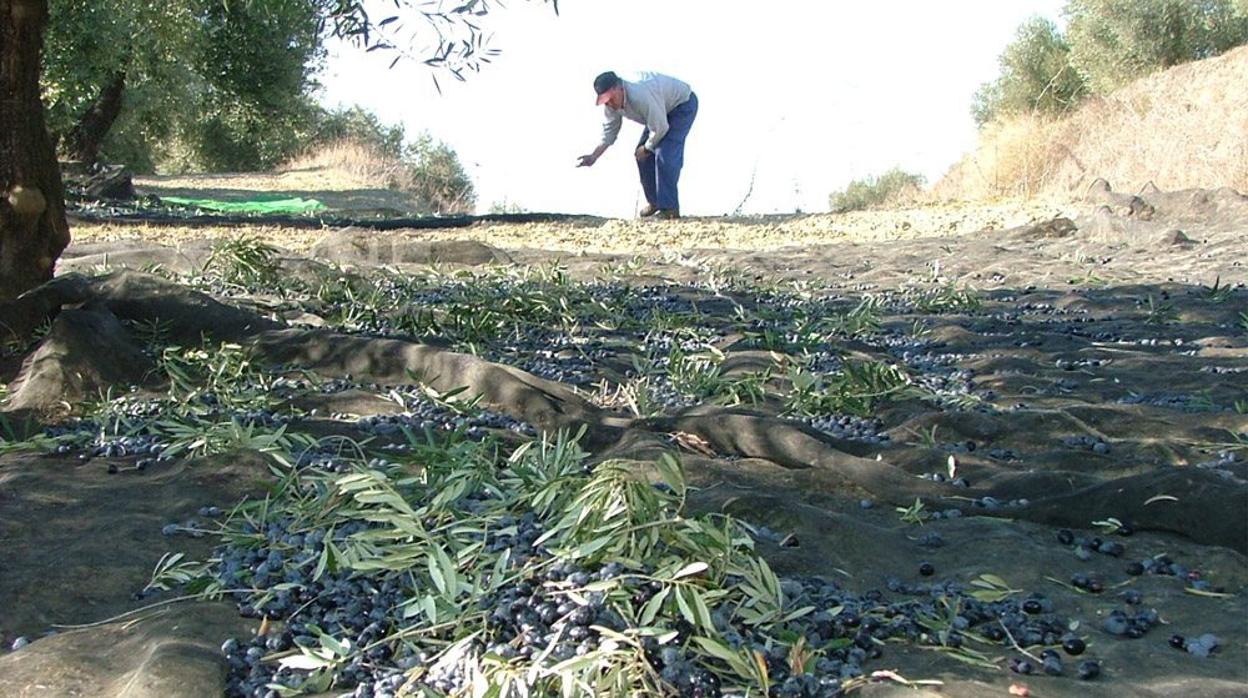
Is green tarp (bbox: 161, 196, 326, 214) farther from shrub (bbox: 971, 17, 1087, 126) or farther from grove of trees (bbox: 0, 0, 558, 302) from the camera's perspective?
shrub (bbox: 971, 17, 1087, 126)

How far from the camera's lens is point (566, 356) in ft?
17.5

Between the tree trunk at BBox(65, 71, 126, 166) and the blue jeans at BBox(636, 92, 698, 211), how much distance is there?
8.95 m

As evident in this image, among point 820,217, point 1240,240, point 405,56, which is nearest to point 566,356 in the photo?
point 405,56

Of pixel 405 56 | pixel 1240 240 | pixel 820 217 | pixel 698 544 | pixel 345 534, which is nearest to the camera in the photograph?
pixel 698 544

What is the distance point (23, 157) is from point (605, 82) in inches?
347

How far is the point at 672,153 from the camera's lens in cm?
1401

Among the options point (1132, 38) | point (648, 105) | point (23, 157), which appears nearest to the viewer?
point (23, 157)

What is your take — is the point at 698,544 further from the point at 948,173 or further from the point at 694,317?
the point at 948,173

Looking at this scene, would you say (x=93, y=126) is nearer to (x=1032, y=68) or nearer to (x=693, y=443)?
(x=693, y=443)

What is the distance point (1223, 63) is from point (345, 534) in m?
21.8

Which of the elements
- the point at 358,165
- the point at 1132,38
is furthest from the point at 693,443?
the point at 1132,38

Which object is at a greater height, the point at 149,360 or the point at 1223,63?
the point at 1223,63

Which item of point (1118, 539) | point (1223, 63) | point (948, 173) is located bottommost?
point (1118, 539)

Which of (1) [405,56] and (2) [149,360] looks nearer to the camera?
(2) [149,360]
